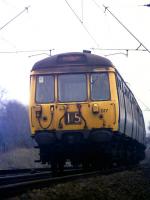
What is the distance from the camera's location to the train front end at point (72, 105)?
589 inches

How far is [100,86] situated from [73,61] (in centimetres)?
100

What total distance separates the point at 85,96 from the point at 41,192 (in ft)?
23.2

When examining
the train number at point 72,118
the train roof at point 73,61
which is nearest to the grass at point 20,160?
the train roof at point 73,61

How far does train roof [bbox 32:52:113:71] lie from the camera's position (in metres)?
15.5

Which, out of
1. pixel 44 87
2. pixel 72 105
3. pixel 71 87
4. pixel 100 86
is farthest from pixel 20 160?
pixel 72 105

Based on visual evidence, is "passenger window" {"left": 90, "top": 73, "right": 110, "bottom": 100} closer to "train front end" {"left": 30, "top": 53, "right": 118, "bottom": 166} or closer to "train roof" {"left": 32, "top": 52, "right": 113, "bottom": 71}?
"train front end" {"left": 30, "top": 53, "right": 118, "bottom": 166}

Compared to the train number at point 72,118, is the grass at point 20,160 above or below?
below

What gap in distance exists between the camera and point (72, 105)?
592 inches

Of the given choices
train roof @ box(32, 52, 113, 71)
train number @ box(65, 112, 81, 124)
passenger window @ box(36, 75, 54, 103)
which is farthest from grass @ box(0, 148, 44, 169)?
train number @ box(65, 112, 81, 124)

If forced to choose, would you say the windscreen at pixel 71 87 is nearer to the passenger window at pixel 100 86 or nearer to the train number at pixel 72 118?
the passenger window at pixel 100 86

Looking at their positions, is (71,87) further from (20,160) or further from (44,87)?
(20,160)

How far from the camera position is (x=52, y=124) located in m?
15.0

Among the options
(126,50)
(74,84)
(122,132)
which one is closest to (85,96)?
(74,84)

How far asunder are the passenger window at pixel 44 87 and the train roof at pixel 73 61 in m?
0.30
